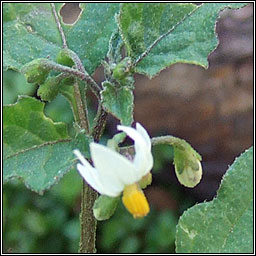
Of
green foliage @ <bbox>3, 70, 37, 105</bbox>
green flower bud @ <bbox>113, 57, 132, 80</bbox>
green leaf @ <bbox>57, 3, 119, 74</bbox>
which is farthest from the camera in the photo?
green foliage @ <bbox>3, 70, 37, 105</bbox>

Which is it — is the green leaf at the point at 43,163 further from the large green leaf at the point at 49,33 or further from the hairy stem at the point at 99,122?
the large green leaf at the point at 49,33

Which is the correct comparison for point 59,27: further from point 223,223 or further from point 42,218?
point 42,218

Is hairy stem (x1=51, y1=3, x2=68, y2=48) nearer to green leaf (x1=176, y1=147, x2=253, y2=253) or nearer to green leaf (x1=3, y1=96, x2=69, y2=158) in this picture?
green leaf (x1=3, y1=96, x2=69, y2=158)

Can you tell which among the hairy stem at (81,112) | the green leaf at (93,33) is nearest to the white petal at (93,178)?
the hairy stem at (81,112)

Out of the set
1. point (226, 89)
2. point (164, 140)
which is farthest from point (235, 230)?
point (226, 89)

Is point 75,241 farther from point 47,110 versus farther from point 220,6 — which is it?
point 220,6

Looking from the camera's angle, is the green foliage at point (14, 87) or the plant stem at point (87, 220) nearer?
the plant stem at point (87, 220)

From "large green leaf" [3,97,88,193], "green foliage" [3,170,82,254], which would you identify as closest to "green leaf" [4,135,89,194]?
"large green leaf" [3,97,88,193]
